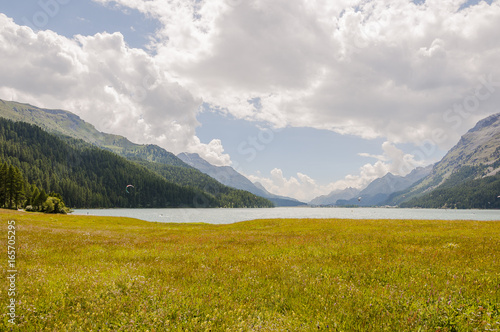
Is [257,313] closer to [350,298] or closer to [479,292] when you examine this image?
[350,298]

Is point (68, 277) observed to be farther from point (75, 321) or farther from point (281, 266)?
point (281, 266)

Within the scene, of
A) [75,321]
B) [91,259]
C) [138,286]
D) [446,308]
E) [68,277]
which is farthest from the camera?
[91,259]

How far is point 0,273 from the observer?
8.70 meters

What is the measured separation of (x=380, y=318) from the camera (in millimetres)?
5785

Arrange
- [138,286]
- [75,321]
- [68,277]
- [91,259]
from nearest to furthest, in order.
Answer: [75,321] < [138,286] < [68,277] < [91,259]

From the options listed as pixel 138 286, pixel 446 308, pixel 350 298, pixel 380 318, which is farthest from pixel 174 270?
pixel 446 308

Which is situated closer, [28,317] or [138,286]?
[28,317]

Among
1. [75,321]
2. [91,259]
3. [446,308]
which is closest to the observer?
[75,321]

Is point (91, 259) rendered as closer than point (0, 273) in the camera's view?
No

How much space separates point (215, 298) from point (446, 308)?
5.70 m

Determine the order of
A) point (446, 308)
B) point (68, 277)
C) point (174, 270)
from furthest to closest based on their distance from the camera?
point (174, 270), point (68, 277), point (446, 308)

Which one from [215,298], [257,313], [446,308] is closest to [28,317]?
[215,298]

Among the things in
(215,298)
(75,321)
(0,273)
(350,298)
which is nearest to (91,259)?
(0,273)

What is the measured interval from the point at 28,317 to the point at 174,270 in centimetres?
453
